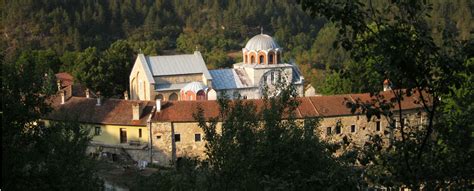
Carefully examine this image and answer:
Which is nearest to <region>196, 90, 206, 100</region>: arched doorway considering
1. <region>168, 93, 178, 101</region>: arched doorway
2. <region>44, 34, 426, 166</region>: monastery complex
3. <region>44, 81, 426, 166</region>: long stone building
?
<region>168, 93, 178, 101</region>: arched doorway

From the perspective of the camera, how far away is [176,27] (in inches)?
3297

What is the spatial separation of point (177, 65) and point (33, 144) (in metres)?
30.0

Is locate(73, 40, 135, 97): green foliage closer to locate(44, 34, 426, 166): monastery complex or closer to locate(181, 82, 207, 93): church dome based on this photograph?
locate(181, 82, 207, 93): church dome

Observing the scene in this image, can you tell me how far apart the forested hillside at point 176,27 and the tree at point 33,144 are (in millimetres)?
39918

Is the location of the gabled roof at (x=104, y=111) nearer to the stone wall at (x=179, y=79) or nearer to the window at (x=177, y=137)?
the window at (x=177, y=137)

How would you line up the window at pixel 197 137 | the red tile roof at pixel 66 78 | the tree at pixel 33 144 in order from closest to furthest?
the tree at pixel 33 144 → the window at pixel 197 137 → the red tile roof at pixel 66 78

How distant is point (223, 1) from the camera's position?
94.4 m

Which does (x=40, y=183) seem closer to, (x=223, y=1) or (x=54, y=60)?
(x=54, y=60)

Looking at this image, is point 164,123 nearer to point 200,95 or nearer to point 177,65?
point 200,95

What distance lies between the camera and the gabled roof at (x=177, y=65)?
1656 inches

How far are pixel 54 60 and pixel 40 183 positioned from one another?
43.9m

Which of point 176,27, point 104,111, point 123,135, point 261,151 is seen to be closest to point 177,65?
point 104,111

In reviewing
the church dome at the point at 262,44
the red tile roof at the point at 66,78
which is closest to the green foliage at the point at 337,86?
the church dome at the point at 262,44

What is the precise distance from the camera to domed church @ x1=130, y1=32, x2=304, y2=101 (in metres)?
41.3
